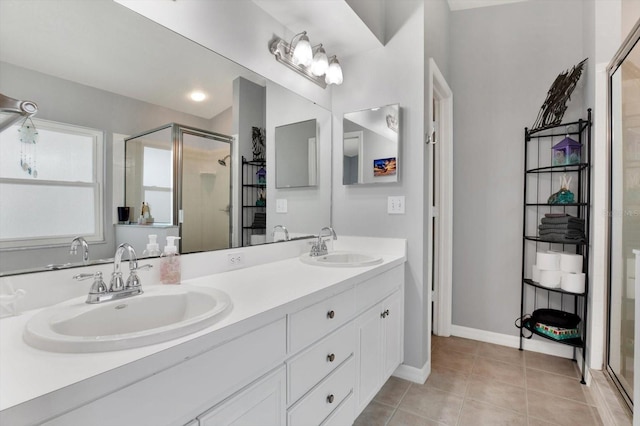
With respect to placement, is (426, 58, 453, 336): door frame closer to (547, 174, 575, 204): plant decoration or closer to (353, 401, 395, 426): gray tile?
(547, 174, 575, 204): plant decoration

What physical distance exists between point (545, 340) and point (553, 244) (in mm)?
767

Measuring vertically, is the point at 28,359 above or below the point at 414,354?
above

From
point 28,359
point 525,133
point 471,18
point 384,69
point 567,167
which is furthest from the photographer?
point 471,18

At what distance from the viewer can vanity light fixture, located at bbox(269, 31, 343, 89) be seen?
1.83 meters

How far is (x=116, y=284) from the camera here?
972mm

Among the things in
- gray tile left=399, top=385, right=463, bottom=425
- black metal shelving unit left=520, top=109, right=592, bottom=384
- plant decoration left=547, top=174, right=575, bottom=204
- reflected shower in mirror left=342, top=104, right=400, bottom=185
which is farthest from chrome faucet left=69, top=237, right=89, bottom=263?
plant decoration left=547, top=174, right=575, bottom=204

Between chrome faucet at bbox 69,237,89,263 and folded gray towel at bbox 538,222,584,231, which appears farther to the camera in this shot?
folded gray towel at bbox 538,222,584,231

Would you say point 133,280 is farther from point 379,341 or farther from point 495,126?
point 495,126

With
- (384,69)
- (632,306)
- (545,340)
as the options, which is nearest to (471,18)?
(384,69)

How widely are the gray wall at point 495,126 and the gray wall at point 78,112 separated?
253 cm

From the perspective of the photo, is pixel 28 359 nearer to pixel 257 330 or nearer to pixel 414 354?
pixel 257 330

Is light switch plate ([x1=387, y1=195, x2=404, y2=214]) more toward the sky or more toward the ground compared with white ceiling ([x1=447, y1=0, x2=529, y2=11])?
more toward the ground

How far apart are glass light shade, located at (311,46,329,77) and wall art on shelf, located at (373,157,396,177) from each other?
692mm

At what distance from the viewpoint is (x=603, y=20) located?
1.99 meters
